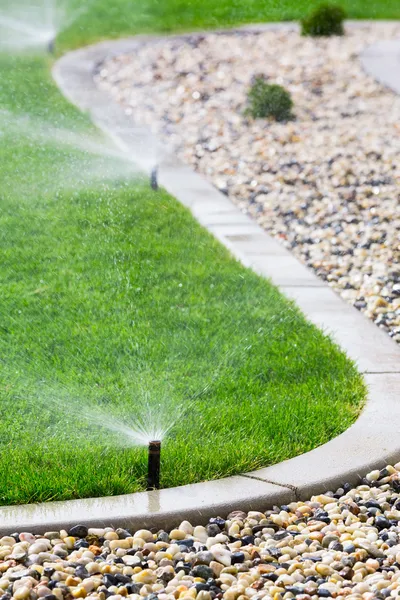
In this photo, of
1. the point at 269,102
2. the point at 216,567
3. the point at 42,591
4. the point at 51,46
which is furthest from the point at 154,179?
the point at 51,46

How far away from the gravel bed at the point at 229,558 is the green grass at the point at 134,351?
0.27 metres

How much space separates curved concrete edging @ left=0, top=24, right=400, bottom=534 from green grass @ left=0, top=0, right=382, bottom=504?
0.25 feet

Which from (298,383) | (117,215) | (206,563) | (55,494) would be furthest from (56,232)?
(206,563)

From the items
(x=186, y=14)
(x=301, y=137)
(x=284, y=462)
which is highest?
(x=186, y=14)

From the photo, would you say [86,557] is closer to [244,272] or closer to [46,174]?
[244,272]

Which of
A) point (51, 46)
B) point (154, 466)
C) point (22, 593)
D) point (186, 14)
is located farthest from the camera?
point (186, 14)

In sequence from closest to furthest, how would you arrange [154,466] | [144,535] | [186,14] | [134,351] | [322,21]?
[144,535] < [154,466] < [134,351] < [322,21] < [186,14]

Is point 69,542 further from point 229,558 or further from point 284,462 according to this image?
point 284,462

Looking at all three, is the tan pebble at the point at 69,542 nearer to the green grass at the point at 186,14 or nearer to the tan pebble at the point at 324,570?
the tan pebble at the point at 324,570

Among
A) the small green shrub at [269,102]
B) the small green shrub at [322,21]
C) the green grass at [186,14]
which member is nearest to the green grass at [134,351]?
the small green shrub at [269,102]

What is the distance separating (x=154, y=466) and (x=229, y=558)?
18.5 inches

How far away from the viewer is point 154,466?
3314 millimetres

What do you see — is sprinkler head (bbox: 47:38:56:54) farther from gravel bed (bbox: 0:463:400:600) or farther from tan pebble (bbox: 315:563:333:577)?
tan pebble (bbox: 315:563:333:577)

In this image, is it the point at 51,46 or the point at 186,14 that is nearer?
the point at 51,46
